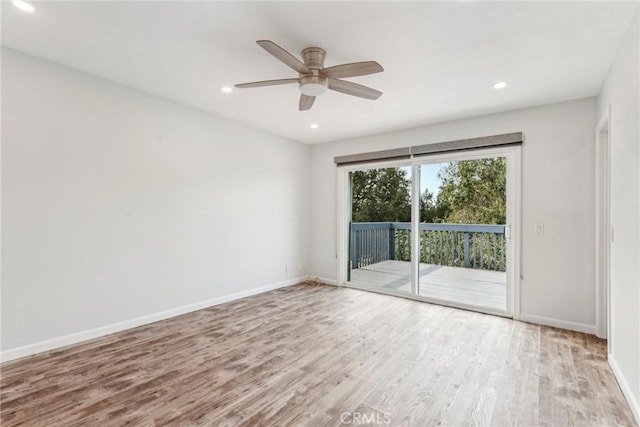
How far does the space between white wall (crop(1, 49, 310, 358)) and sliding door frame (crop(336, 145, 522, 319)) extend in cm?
145

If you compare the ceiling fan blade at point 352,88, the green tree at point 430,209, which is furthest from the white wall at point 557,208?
the ceiling fan blade at point 352,88

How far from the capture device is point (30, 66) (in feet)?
8.37

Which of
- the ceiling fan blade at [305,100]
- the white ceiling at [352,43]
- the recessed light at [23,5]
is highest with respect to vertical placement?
the recessed light at [23,5]

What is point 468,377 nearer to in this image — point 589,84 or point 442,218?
point 442,218

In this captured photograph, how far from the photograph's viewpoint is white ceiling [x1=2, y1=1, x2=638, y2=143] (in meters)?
1.94

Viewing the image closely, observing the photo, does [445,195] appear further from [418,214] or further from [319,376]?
[319,376]

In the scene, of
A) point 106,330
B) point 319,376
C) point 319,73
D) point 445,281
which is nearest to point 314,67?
point 319,73

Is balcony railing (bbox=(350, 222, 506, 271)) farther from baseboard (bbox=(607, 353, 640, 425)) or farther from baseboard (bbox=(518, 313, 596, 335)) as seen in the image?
baseboard (bbox=(607, 353, 640, 425))

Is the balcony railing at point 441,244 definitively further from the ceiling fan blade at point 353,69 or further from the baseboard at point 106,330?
the ceiling fan blade at point 353,69

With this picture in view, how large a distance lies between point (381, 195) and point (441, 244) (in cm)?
119

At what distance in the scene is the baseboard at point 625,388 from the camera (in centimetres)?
180

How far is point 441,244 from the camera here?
4559 mm

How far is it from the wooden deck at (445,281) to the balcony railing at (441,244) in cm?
10

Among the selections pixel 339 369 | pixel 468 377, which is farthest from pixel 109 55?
pixel 468 377
